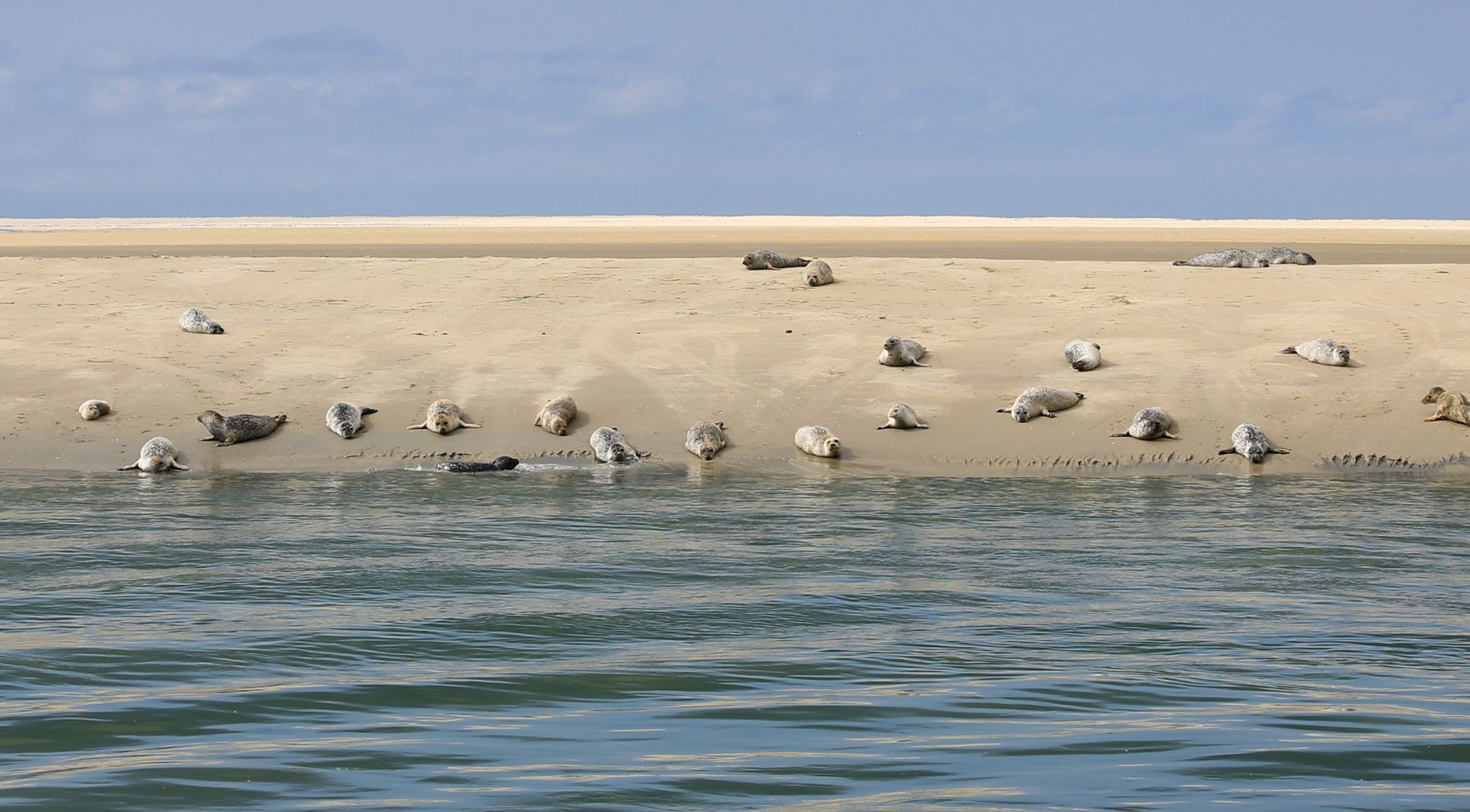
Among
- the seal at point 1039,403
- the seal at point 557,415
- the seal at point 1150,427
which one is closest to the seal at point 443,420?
the seal at point 557,415

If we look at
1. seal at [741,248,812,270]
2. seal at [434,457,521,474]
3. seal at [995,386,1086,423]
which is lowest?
seal at [434,457,521,474]

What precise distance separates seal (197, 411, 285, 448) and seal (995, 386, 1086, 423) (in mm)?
6091

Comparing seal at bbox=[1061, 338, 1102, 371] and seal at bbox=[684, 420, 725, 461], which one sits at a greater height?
seal at bbox=[1061, 338, 1102, 371]

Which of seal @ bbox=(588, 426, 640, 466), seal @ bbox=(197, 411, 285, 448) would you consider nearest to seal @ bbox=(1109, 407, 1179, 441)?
seal @ bbox=(588, 426, 640, 466)

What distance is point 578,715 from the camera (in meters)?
5.12

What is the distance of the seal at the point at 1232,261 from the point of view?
1930 cm

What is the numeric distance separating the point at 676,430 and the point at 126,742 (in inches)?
302

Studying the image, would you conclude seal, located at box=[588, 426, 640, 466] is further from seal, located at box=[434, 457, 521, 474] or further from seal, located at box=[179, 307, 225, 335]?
seal, located at box=[179, 307, 225, 335]

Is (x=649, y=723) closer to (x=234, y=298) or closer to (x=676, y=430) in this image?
(x=676, y=430)

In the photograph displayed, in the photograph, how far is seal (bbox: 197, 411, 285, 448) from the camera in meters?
12.0

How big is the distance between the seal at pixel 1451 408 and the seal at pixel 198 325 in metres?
11.5

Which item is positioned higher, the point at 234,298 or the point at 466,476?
the point at 234,298

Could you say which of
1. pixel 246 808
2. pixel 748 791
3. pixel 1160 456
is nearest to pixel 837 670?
pixel 748 791

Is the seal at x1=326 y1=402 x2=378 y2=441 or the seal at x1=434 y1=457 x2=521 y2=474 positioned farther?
the seal at x1=326 y1=402 x2=378 y2=441
